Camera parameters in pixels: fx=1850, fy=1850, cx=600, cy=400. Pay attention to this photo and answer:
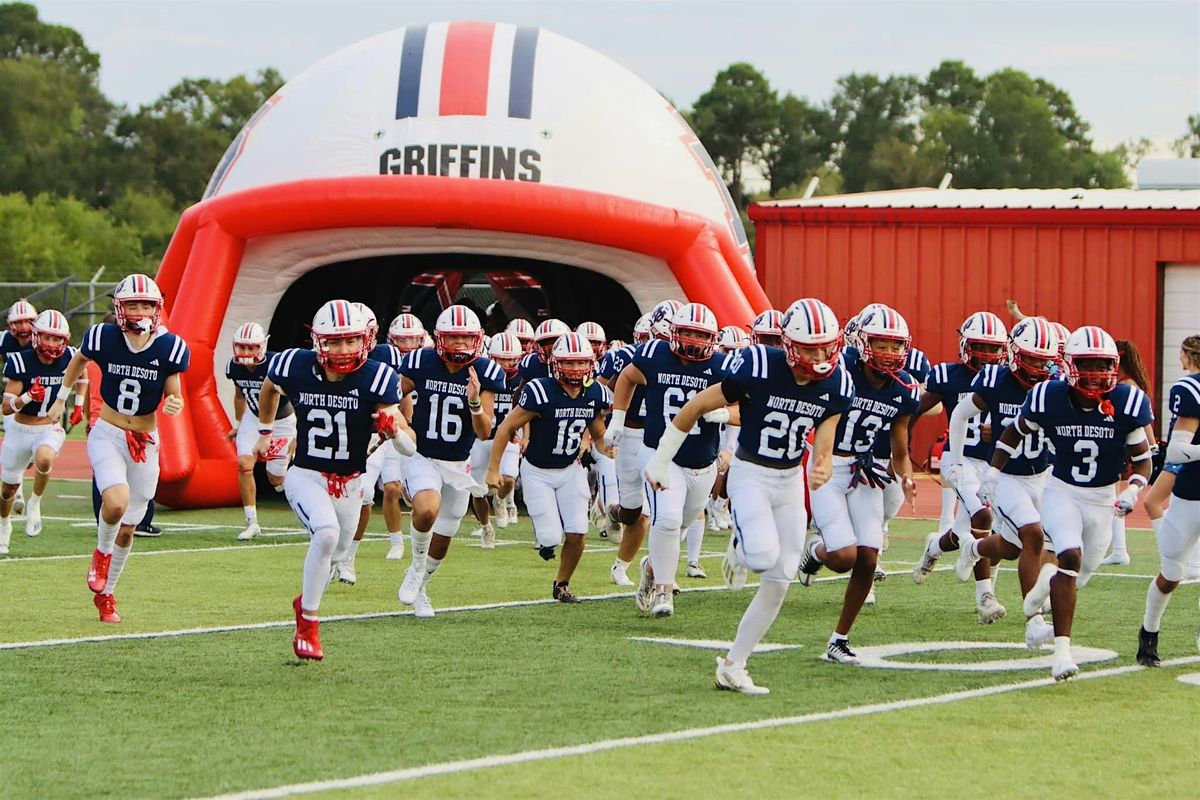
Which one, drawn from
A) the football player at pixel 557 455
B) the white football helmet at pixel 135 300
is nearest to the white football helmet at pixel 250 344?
the football player at pixel 557 455

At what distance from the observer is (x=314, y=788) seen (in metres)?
5.79

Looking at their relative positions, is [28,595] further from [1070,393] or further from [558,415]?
[1070,393]

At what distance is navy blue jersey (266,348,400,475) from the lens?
28.1ft

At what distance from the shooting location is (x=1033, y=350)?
9516mm

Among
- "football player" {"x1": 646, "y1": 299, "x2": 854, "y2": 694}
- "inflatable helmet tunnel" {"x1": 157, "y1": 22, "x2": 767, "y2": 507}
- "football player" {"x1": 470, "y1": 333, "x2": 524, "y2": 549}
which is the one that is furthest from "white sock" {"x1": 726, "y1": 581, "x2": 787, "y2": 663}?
"inflatable helmet tunnel" {"x1": 157, "y1": 22, "x2": 767, "y2": 507}

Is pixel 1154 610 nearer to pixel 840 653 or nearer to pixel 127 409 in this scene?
pixel 840 653

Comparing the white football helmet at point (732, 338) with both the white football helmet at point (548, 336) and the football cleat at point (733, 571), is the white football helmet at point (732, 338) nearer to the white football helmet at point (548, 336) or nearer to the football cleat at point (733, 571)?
the white football helmet at point (548, 336)

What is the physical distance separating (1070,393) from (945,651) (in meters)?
1.43

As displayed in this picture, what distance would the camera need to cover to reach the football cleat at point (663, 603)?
10109 millimetres

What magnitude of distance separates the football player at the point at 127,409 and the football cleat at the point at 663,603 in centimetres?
276

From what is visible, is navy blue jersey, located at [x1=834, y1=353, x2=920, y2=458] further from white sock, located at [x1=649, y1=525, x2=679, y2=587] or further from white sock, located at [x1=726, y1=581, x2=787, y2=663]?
white sock, located at [x1=726, y1=581, x2=787, y2=663]

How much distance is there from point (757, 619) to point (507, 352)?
5.89 metres

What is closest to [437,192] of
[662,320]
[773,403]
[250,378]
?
[250,378]

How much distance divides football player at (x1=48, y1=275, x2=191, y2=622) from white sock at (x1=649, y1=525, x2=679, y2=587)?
2.66m
